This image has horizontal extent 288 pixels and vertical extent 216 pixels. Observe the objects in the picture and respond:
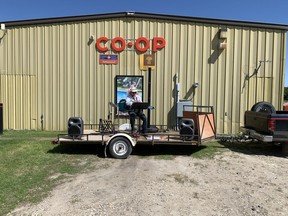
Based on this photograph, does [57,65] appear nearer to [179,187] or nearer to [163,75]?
[163,75]

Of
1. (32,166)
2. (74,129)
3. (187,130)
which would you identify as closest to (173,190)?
(187,130)

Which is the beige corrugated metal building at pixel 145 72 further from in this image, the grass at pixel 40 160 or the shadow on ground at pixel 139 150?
the shadow on ground at pixel 139 150

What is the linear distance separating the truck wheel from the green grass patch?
51 centimetres

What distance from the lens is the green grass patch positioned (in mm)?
4694

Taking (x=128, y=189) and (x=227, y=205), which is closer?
(x=227, y=205)

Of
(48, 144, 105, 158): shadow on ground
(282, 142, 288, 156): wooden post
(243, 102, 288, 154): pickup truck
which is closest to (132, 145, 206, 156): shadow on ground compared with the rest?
(48, 144, 105, 158): shadow on ground

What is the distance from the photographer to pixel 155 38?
11398mm

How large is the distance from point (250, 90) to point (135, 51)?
4992mm

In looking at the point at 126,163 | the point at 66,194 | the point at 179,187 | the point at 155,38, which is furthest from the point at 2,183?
the point at 155,38

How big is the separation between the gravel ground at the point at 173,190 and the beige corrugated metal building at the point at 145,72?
4.70 meters

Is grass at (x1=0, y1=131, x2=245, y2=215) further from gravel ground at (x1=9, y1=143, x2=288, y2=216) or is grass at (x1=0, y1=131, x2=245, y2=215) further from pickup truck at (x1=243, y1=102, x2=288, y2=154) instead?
pickup truck at (x1=243, y1=102, x2=288, y2=154)

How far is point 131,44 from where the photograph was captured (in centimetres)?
1145

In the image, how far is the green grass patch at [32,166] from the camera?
4.69 meters

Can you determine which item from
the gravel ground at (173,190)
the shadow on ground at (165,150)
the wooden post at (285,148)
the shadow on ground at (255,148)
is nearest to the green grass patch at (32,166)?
the gravel ground at (173,190)
